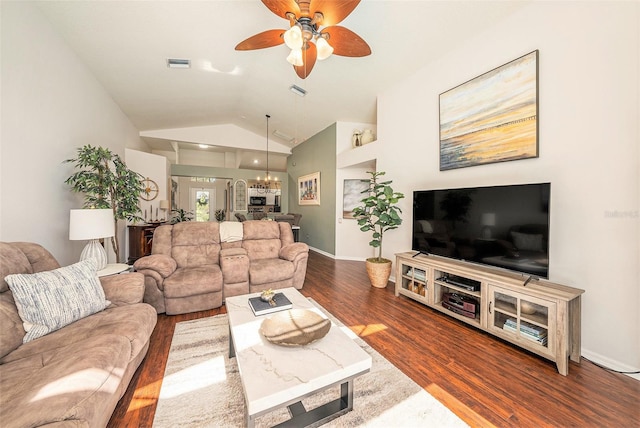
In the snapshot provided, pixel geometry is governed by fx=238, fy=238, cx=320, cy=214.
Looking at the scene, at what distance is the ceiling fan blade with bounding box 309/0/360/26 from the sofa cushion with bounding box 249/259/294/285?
264cm

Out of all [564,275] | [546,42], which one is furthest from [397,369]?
[546,42]

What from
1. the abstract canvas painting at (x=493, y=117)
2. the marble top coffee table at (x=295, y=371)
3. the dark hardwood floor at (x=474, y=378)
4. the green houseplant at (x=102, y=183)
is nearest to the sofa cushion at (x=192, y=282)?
the dark hardwood floor at (x=474, y=378)

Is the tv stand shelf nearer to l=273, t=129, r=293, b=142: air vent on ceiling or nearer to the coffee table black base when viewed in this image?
the coffee table black base

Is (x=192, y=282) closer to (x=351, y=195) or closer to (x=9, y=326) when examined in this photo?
(x=9, y=326)

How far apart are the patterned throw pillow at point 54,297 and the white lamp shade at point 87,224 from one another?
602 millimetres

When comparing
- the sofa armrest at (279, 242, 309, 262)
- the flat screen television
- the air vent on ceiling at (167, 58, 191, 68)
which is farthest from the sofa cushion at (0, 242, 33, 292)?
the flat screen television

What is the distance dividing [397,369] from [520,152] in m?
2.28

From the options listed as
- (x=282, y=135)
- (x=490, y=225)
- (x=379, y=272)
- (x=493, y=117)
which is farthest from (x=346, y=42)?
(x=282, y=135)

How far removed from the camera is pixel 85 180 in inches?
103

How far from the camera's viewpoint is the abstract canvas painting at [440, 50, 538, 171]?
7.35ft

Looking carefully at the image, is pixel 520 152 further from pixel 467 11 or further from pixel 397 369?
pixel 397 369

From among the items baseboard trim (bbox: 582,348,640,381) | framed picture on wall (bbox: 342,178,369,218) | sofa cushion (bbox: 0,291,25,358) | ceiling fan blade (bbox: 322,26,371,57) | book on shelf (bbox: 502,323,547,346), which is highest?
ceiling fan blade (bbox: 322,26,371,57)

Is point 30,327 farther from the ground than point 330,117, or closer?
closer

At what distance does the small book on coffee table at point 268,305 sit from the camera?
1.79 m
